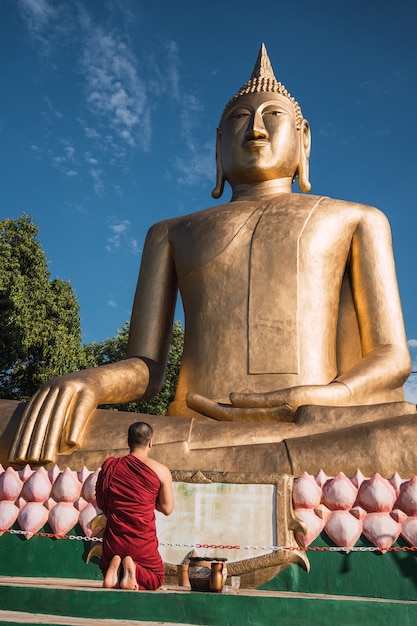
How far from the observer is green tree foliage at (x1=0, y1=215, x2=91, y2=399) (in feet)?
43.5

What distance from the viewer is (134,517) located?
123 inches

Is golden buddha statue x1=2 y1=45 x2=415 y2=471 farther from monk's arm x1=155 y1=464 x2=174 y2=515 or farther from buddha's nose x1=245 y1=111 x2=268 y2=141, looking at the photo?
monk's arm x1=155 y1=464 x2=174 y2=515

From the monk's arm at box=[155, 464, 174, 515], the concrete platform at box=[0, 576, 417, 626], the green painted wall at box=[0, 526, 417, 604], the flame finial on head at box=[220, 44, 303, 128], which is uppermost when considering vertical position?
the flame finial on head at box=[220, 44, 303, 128]

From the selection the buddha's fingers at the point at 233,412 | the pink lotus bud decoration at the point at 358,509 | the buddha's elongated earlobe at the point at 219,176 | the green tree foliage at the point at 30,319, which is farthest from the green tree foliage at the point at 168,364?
the pink lotus bud decoration at the point at 358,509

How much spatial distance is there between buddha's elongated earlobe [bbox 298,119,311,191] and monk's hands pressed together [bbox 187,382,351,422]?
2510 mm

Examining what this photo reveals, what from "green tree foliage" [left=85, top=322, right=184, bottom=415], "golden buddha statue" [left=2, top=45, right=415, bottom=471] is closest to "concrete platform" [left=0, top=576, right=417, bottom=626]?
"golden buddha statue" [left=2, top=45, right=415, bottom=471]

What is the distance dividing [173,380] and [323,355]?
1028 centimetres

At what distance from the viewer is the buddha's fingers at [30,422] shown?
4.63 metres

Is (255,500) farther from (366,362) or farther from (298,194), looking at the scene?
(298,194)

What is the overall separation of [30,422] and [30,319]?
8.97 meters

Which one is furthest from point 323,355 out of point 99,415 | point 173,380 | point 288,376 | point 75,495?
point 173,380

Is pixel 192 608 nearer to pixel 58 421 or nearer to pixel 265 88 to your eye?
pixel 58 421

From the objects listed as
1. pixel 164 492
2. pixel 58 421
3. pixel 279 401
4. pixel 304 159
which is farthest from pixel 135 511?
pixel 304 159

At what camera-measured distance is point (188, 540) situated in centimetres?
412
